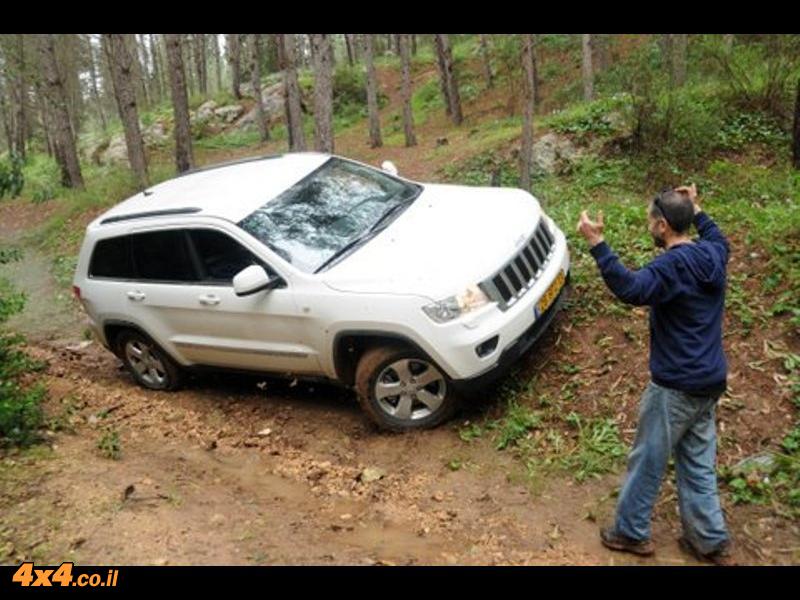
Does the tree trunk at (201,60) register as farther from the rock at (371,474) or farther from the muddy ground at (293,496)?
the rock at (371,474)

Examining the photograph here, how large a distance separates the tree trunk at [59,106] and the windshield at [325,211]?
13772 mm

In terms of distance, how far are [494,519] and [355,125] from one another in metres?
24.9

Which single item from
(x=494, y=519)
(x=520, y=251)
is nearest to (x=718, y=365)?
(x=494, y=519)

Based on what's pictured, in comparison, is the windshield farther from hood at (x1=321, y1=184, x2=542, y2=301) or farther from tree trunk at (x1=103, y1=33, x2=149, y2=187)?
tree trunk at (x1=103, y1=33, x2=149, y2=187)

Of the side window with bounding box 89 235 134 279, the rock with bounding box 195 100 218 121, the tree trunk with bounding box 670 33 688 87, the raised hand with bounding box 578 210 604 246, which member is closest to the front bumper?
the raised hand with bounding box 578 210 604 246

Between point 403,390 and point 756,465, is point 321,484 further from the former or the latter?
point 756,465

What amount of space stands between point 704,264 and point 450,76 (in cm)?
1929

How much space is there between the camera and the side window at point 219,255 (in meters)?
5.76

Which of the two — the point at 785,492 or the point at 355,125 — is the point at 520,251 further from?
the point at 355,125

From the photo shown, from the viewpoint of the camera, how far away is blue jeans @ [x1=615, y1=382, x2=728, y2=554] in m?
3.62

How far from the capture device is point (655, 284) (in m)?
3.42

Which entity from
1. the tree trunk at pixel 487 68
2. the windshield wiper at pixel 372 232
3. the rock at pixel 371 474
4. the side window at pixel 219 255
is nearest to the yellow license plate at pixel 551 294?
the windshield wiper at pixel 372 232

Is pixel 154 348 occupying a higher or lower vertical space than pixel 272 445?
higher

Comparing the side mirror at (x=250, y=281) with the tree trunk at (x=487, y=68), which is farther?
the tree trunk at (x=487, y=68)
